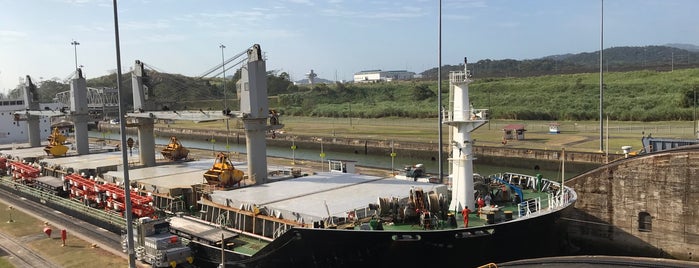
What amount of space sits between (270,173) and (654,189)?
64.2 feet

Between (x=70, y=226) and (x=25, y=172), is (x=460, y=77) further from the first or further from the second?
(x=25, y=172)

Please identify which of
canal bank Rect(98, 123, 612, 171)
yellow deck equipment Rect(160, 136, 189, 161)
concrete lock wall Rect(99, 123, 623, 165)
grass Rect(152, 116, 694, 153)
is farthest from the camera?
grass Rect(152, 116, 694, 153)

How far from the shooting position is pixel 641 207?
81.4ft

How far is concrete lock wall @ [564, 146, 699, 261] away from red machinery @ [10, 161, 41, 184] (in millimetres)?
35527

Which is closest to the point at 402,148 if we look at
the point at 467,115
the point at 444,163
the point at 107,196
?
the point at 444,163

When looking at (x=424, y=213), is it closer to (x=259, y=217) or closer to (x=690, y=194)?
(x=259, y=217)

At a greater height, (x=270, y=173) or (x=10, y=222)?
(x=270, y=173)

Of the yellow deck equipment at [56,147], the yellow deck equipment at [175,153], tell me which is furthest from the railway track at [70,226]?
the yellow deck equipment at [175,153]

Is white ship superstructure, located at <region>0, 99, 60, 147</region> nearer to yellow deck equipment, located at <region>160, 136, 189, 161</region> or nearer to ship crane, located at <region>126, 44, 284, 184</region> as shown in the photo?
yellow deck equipment, located at <region>160, 136, 189, 161</region>

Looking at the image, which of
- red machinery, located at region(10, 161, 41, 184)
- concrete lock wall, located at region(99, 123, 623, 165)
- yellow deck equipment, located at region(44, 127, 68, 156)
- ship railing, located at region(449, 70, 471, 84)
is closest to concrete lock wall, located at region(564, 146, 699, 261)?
ship railing, located at region(449, 70, 471, 84)

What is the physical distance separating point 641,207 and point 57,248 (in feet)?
87.4

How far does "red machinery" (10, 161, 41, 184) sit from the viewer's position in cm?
3812

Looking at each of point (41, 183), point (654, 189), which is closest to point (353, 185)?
point (654, 189)

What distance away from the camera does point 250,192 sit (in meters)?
24.8
